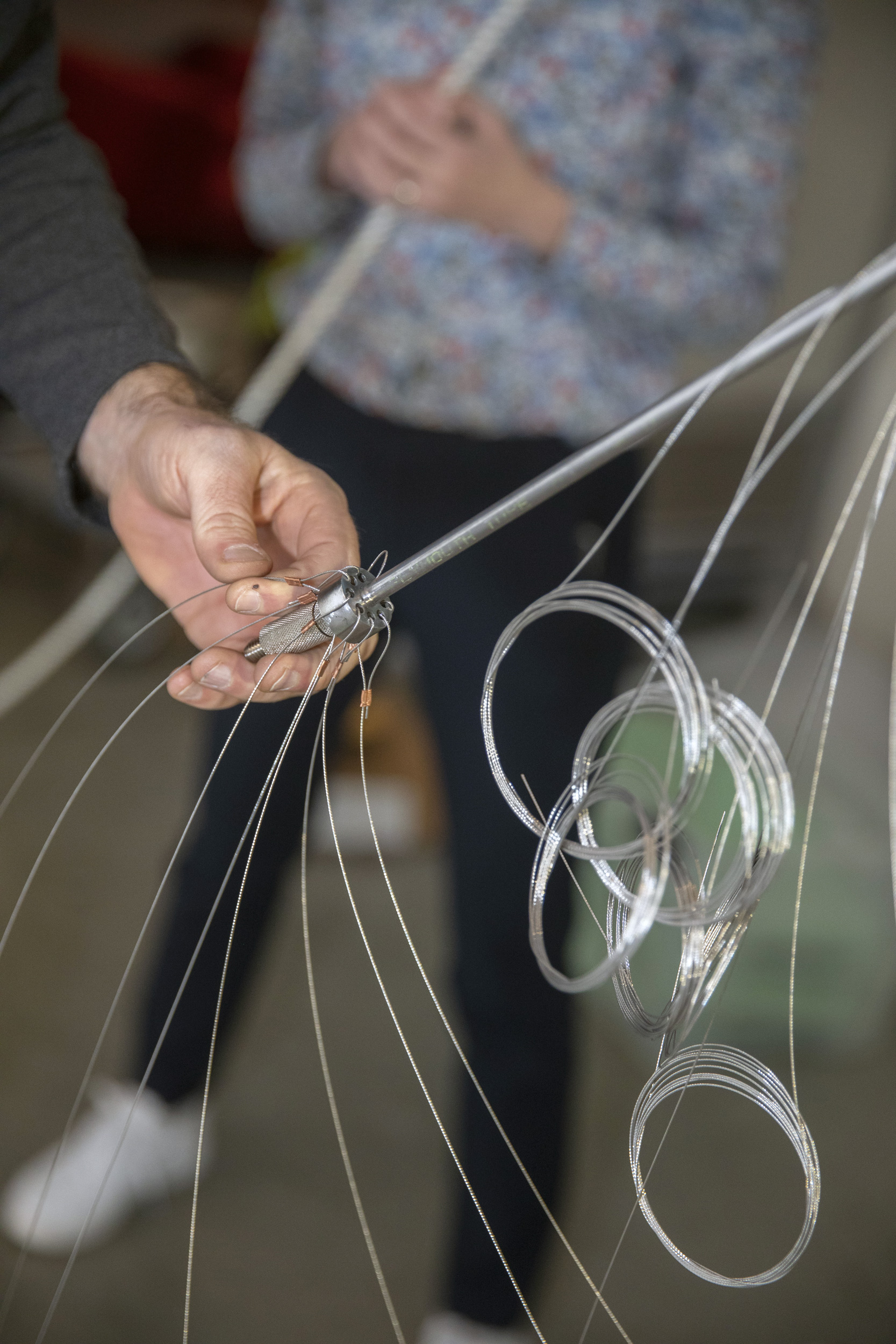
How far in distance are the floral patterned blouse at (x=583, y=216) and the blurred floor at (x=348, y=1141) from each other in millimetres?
498

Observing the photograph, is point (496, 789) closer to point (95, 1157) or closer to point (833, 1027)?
point (95, 1157)

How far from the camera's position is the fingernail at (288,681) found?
386mm

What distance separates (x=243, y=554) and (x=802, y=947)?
0.88 metres

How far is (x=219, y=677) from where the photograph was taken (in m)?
0.39

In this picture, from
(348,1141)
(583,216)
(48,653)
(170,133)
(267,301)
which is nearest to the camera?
(583,216)

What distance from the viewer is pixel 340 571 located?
361 millimetres

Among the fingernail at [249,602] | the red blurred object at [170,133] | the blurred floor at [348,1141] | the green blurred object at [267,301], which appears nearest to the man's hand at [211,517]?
the fingernail at [249,602]

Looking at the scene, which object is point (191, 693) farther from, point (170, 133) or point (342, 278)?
point (170, 133)

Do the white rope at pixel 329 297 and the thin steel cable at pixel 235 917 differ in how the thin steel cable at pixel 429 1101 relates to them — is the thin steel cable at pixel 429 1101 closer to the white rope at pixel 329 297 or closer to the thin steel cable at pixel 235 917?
the thin steel cable at pixel 235 917

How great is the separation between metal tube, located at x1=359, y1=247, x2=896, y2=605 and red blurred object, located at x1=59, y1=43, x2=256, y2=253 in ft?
5.59

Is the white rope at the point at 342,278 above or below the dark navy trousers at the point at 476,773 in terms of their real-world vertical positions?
above

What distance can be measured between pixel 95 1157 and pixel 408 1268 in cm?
28

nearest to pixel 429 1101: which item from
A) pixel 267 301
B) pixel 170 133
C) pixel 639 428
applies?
pixel 639 428

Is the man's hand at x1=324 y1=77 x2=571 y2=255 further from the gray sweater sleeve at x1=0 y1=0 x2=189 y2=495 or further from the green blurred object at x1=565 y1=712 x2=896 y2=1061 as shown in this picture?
the green blurred object at x1=565 y1=712 x2=896 y2=1061
